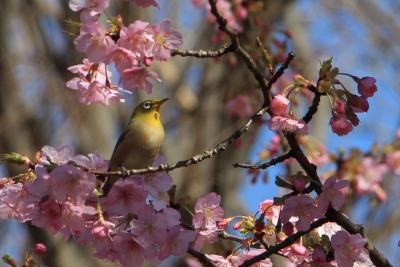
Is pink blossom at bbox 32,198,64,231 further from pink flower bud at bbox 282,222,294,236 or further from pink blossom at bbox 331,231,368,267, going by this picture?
pink blossom at bbox 331,231,368,267

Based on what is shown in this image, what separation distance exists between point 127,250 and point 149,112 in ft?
2.28

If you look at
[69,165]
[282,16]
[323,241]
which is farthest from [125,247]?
[282,16]

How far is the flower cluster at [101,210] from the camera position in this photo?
163 centimetres

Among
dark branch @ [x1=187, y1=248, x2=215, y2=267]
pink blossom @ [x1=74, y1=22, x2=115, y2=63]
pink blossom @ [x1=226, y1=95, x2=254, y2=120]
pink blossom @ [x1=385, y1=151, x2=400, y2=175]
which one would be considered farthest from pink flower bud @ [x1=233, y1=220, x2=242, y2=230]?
pink blossom @ [x1=385, y1=151, x2=400, y2=175]

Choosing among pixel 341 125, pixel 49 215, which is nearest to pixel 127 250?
pixel 49 215

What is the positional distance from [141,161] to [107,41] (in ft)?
1.22

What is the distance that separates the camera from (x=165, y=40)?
198 centimetres

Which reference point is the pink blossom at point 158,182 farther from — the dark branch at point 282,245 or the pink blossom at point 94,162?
the dark branch at point 282,245

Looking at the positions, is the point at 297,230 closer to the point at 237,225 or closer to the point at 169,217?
the point at 237,225

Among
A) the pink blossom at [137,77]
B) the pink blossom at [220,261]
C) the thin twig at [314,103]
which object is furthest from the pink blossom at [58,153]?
the thin twig at [314,103]

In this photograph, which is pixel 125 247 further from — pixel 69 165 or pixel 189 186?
pixel 189 186

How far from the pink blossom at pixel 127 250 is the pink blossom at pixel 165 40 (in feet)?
1.58

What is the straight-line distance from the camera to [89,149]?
5.00 meters

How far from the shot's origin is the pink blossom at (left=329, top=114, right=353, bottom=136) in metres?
1.75
